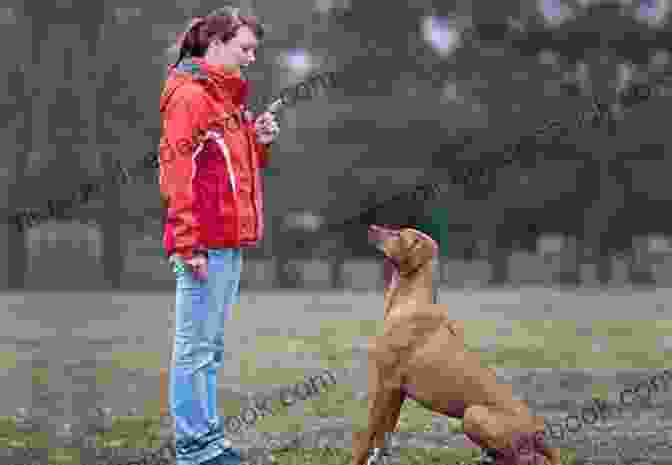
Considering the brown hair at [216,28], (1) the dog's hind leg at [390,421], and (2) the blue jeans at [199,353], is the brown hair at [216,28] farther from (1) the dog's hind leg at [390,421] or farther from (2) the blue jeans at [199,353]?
(1) the dog's hind leg at [390,421]

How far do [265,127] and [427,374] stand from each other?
53.7 inches

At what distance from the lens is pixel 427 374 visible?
16.3ft

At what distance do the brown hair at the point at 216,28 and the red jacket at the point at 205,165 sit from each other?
0.08m

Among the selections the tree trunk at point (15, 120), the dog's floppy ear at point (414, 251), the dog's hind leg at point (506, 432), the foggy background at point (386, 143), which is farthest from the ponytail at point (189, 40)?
the tree trunk at point (15, 120)

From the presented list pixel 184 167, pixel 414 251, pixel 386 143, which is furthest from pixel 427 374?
pixel 386 143

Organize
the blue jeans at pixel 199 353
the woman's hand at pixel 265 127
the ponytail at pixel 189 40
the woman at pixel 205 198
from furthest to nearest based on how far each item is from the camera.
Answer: the woman's hand at pixel 265 127 → the ponytail at pixel 189 40 → the blue jeans at pixel 199 353 → the woman at pixel 205 198

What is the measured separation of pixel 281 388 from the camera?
9.48 m

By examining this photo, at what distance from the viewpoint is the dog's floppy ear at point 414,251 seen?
510 centimetres

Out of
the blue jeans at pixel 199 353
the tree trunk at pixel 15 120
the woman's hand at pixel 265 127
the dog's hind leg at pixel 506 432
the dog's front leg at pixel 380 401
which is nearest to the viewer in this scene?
the dog's hind leg at pixel 506 432

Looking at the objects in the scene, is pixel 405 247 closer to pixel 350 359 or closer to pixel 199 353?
pixel 199 353

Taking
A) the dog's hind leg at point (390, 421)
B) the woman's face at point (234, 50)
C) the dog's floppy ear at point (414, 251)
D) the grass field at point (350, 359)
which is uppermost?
the woman's face at point (234, 50)

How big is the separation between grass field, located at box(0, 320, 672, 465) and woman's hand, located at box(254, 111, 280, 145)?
103cm

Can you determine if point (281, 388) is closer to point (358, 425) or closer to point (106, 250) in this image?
point (358, 425)

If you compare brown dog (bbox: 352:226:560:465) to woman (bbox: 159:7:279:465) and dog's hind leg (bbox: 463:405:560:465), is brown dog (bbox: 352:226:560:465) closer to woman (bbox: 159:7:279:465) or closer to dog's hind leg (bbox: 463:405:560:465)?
dog's hind leg (bbox: 463:405:560:465)
